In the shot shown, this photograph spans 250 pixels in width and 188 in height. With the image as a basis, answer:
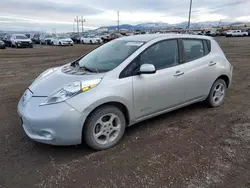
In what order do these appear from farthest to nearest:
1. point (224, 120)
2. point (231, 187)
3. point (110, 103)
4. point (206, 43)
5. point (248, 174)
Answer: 1. point (206, 43)
2. point (224, 120)
3. point (110, 103)
4. point (248, 174)
5. point (231, 187)

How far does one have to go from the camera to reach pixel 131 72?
11.6 feet

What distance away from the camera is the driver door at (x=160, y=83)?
3.60 metres

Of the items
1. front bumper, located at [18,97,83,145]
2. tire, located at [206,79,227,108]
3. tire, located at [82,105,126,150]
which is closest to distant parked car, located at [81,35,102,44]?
tire, located at [206,79,227,108]

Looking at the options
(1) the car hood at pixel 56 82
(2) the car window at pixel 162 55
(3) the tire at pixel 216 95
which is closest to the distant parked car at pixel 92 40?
(3) the tire at pixel 216 95

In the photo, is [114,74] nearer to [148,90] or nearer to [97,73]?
[97,73]

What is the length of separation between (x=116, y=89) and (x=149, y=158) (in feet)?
3.45

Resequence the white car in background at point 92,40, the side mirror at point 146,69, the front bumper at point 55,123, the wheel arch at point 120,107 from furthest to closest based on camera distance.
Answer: the white car in background at point 92,40 < the side mirror at point 146,69 < the wheel arch at point 120,107 < the front bumper at point 55,123

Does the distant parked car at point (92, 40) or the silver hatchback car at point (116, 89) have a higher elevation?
the distant parked car at point (92, 40)

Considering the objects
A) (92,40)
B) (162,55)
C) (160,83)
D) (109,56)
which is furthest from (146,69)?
(92,40)

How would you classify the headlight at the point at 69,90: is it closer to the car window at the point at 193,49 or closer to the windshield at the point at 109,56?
the windshield at the point at 109,56

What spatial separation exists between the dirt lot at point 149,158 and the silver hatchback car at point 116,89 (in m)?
0.29

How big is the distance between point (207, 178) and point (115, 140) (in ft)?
4.53

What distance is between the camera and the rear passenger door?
14.1 ft

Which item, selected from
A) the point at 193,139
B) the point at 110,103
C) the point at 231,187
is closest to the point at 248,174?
the point at 231,187
